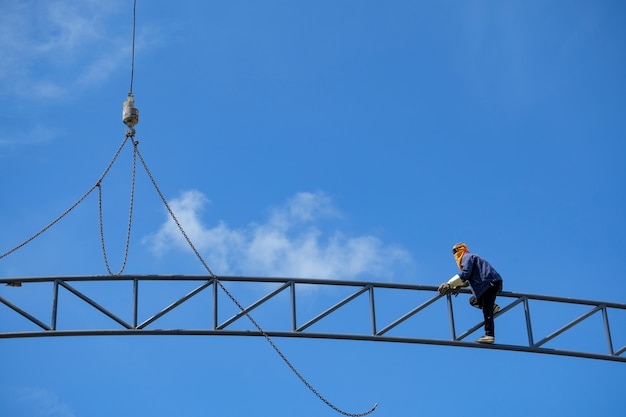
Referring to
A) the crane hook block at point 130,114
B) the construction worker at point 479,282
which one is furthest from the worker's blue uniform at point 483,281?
the crane hook block at point 130,114

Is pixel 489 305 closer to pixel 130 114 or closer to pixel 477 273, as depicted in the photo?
pixel 477 273

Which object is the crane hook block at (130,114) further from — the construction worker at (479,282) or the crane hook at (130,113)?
the construction worker at (479,282)

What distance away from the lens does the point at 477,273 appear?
19.5 meters

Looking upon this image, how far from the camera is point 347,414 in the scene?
19.6m

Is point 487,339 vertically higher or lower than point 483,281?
lower

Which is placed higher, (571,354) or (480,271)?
(480,271)

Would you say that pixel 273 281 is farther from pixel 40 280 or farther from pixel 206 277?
pixel 40 280

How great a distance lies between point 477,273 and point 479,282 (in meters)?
0.16

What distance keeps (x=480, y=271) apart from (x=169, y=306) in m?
5.45

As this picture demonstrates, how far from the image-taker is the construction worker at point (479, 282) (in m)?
19.4

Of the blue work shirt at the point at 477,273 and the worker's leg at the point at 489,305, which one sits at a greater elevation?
the blue work shirt at the point at 477,273

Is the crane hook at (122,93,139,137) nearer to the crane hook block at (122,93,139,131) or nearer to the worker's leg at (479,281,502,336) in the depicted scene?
the crane hook block at (122,93,139,131)

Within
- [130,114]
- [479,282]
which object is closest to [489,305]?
[479,282]

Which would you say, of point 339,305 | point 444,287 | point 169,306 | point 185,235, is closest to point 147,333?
point 169,306
